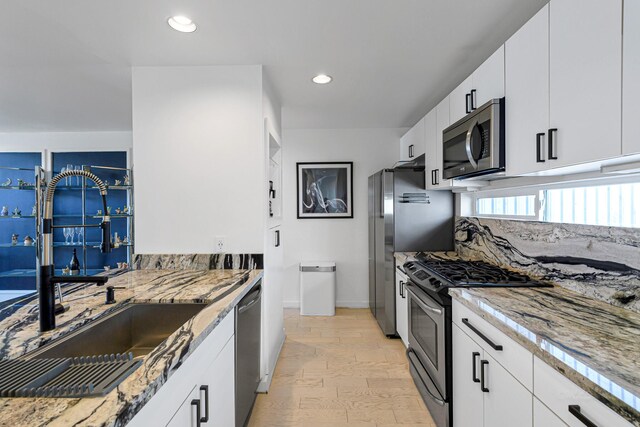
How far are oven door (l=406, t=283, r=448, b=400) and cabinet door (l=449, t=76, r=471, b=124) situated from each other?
1245 mm

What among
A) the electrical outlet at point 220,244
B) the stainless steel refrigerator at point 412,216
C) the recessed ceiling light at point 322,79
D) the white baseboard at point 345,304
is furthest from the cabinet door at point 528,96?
the white baseboard at point 345,304

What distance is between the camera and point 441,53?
7.43ft

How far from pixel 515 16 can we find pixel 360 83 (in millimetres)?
1244

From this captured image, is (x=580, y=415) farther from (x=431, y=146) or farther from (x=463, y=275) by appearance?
(x=431, y=146)

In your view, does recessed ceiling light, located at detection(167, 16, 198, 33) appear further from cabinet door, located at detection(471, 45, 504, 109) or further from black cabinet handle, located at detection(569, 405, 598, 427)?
black cabinet handle, located at detection(569, 405, 598, 427)

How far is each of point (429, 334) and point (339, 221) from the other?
251cm

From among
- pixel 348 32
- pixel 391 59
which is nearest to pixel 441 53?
pixel 391 59

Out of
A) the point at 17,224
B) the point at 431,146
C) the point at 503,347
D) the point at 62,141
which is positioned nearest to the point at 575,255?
the point at 503,347

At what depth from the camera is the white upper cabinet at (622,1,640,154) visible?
102 centimetres

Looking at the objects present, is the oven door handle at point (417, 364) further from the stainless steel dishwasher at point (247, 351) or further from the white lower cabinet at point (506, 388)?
the stainless steel dishwasher at point (247, 351)

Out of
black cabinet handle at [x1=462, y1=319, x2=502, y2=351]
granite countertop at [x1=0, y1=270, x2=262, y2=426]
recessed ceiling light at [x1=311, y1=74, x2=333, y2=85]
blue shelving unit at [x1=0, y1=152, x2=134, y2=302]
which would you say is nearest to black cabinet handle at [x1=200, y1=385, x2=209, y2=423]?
granite countertop at [x1=0, y1=270, x2=262, y2=426]

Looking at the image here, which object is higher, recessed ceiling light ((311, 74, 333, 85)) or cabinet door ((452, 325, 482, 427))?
recessed ceiling light ((311, 74, 333, 85))

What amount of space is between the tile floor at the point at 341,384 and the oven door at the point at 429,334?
1.06ft

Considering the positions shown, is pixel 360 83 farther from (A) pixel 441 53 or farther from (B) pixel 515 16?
(B) pixel 515 16
